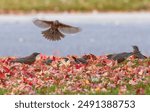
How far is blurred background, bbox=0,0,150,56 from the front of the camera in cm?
2029

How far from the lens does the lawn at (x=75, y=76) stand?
11602mm

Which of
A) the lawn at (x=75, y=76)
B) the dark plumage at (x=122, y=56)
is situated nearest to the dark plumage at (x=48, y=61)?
the lawn at (x=75, y=76)

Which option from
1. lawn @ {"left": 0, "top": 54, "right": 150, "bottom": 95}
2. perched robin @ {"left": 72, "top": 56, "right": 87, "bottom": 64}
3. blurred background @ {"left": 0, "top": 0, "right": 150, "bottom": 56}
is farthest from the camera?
blurred background @ {"left": 0, "top": 0, "right": 150, "bottom": 56}

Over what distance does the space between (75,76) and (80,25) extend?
54.6ft

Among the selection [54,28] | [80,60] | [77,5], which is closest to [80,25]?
[77,5]

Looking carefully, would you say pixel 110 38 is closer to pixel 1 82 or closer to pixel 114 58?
pixel 114 58

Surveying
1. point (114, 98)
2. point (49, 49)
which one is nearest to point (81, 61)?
point (114, 98)

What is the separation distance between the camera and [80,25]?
29.2m

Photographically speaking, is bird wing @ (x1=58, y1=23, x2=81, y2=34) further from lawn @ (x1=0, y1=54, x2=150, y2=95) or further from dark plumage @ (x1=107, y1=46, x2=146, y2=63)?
dark plumage @ (x1=107, y1=46, x2=146, y2=63)

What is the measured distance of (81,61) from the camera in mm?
13852

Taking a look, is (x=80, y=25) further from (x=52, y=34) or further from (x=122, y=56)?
(x=52, y=34)

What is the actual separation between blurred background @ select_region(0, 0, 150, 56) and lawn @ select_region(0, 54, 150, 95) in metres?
1.93

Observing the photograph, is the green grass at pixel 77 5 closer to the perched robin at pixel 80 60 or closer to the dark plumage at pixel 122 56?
the dark plumage at pixel 122 56

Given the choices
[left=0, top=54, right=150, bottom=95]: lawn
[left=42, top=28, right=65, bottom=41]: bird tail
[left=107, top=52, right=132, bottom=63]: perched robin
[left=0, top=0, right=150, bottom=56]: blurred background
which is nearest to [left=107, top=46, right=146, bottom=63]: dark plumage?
[left=107, top=52, right=132, bottom=63]: perched robin
